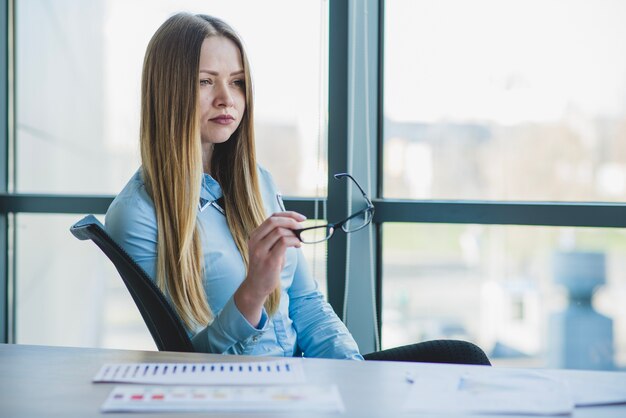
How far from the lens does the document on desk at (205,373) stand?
1.15m

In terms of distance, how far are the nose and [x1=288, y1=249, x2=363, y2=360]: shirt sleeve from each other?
43 centimetres

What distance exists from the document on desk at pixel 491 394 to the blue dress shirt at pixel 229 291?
1.85 ft

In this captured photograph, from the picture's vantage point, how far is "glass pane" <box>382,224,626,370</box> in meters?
2.52

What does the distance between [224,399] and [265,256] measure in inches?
19.6

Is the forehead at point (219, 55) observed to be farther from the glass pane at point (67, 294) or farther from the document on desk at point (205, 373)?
the glass pane at point (67, 294)

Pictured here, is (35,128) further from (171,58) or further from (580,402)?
(580,402)

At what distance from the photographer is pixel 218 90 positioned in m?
1.94

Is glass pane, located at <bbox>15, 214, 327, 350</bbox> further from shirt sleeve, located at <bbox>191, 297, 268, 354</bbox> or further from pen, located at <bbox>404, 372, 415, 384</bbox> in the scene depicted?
pen, located at <bbox>404, 372, 415, 384</bbox>

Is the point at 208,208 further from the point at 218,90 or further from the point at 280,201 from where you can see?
the point at 218,90

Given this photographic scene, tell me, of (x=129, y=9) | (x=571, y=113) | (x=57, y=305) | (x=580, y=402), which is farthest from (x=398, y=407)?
(x=57, y=305)

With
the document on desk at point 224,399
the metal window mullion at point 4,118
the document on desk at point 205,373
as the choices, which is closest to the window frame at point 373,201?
the metal window mullion at point 4,118

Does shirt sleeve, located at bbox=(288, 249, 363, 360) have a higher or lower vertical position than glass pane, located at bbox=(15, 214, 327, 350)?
higher

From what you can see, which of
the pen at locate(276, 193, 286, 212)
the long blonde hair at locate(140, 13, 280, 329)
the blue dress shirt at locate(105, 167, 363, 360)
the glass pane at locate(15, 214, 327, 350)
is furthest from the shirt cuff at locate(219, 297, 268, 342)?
the glass pane at locate(15, 214, 327, 350)

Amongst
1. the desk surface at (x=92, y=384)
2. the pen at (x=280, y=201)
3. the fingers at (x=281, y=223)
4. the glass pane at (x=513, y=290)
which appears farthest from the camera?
the glass pane at (x=513, y=290)
